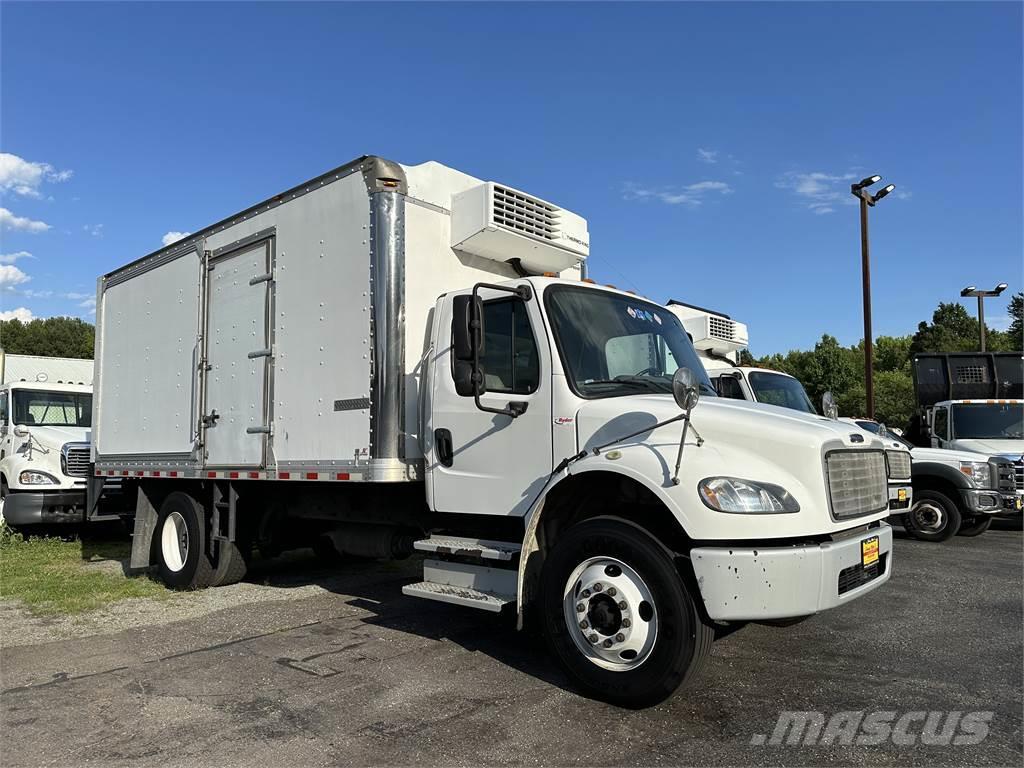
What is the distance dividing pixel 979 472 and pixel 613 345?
8426 mm

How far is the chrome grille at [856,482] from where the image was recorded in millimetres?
3980

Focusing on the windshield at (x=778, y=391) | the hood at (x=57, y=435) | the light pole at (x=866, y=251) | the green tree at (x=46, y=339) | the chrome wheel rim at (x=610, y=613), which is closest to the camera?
the chrome wheel rim at (x=610, y=613)

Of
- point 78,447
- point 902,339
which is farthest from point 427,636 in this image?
point 902,339

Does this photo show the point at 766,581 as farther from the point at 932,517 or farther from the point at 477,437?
the point at 932,517

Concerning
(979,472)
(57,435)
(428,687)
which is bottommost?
(428,687)

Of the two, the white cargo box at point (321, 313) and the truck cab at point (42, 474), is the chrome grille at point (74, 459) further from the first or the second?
the white cargo box at point (321, 313)

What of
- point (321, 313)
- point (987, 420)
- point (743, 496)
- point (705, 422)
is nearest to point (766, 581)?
point (743, 496)

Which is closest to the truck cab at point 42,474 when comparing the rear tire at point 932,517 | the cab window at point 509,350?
the cab window at point 509,350

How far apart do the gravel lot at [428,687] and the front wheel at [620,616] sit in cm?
20

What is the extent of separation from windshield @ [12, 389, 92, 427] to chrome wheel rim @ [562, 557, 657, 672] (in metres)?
10.4

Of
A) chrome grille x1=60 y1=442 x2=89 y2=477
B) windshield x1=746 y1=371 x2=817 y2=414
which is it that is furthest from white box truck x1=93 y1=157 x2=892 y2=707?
windshield x1=746 y1=371 x2=817 y2=414

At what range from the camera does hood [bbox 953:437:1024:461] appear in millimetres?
11877

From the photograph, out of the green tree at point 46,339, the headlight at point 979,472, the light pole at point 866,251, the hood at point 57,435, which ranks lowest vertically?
the headlight at point 979,472

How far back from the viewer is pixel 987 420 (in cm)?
1267
